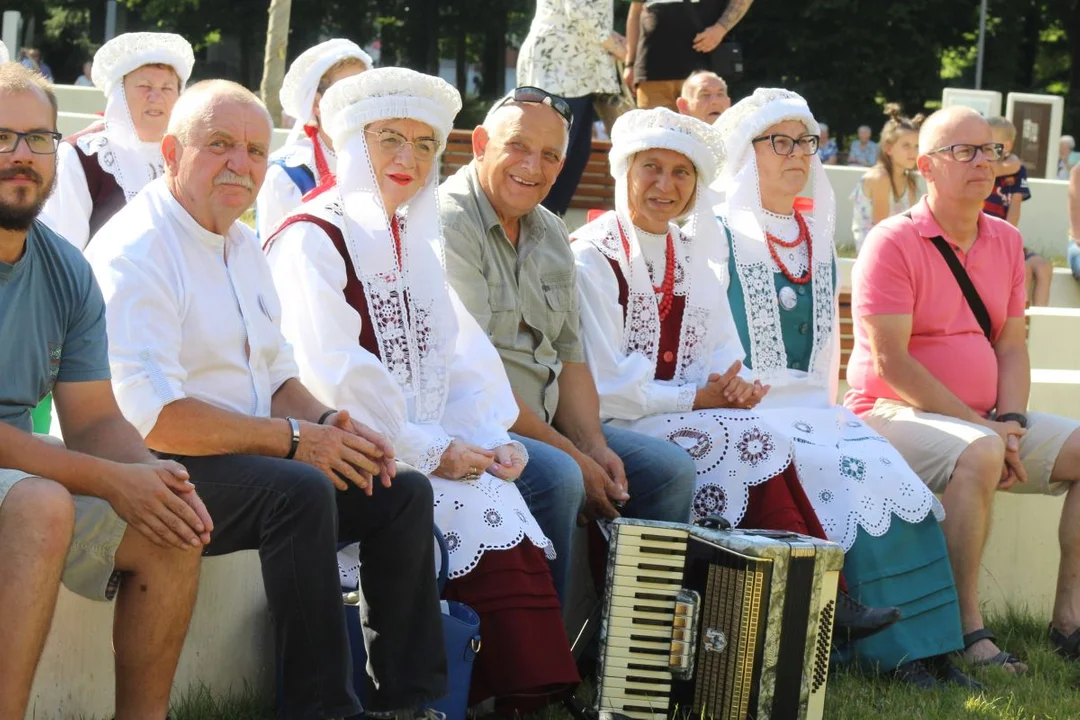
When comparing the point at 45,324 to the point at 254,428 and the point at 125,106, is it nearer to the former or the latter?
the point at 254,428

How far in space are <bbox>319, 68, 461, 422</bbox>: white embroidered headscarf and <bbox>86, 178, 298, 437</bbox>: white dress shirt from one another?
38cm

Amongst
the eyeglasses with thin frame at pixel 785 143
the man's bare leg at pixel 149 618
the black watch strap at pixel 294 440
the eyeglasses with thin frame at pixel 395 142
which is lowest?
the man's bare leg at pixel 149 618

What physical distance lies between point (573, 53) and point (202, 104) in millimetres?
4957

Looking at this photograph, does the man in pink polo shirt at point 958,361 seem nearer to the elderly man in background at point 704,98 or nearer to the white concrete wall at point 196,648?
the elderly man in background at point 704,98

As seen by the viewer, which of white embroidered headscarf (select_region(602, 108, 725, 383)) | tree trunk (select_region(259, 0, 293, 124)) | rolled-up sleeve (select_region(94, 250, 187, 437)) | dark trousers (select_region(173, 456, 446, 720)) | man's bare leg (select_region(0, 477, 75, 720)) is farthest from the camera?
tree trunk (select_region(259, 0, 293, 124))

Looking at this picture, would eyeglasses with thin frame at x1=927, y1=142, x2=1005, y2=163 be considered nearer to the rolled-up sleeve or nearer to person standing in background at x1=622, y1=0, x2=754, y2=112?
the rolled-up sleeve

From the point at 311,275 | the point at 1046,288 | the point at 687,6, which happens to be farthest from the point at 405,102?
the point at 1046,288

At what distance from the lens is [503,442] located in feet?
15.1

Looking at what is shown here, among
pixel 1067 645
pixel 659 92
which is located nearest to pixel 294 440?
pixel 1067 645

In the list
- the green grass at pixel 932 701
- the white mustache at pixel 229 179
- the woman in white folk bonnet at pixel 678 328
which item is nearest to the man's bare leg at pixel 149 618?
the green grass at pixel 932 701

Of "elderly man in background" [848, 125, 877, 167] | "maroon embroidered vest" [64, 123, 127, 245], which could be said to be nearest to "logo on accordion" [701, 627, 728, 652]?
"maroon embroidered vest" [64, 123, 127, 245]

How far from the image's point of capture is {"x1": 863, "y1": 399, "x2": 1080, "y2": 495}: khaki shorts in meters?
5.60

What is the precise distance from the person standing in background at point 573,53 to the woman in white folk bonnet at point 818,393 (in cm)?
292

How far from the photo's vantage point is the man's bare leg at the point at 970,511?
5465 mm
